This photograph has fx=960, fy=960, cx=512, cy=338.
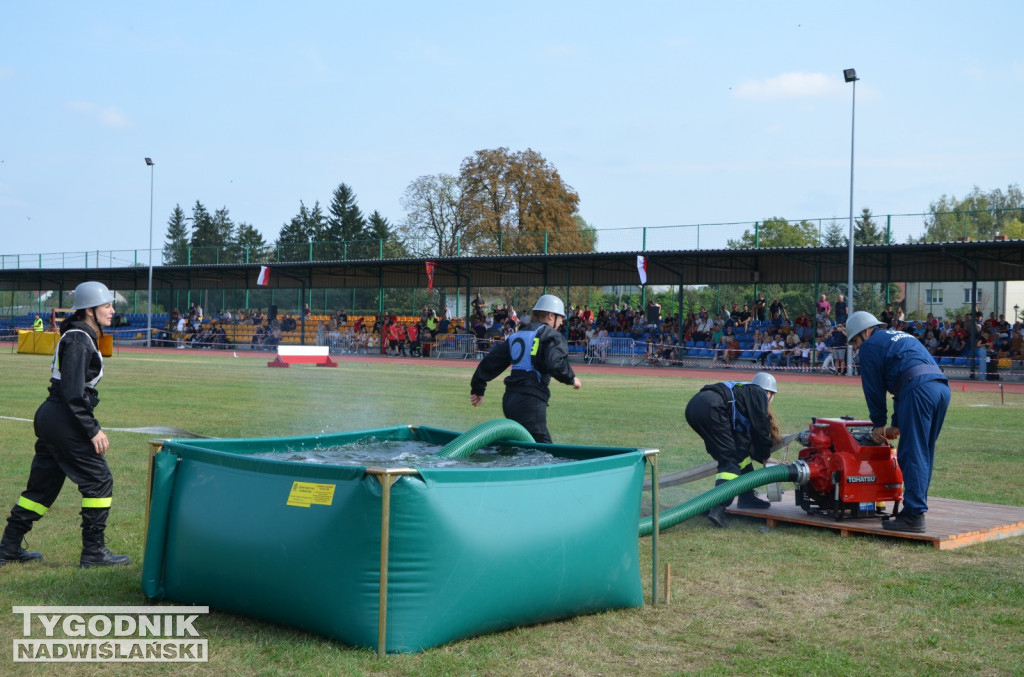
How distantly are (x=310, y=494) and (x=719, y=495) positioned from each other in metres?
3.55

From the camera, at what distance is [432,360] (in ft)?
128

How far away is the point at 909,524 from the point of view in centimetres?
727

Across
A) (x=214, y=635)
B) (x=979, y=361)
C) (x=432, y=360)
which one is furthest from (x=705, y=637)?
(x=432, y=360)

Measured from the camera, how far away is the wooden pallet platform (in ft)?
23.4

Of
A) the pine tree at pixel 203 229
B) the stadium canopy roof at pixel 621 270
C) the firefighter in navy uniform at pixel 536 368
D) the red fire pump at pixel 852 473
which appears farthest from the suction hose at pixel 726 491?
the pine tree at pixel 203 229

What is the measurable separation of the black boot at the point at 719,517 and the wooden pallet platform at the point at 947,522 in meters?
0.27

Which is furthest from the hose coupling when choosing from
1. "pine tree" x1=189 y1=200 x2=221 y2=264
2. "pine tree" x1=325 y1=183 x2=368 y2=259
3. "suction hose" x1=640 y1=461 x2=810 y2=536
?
"pine tree" x1=189 y1=200 x2=221 y2=264

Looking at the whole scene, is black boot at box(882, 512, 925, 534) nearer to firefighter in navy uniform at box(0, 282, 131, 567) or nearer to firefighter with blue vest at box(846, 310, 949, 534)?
firefighter with blue vest at box(846, 310, 949, 534)

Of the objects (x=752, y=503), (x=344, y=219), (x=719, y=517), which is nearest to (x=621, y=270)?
(x=752, y=503)

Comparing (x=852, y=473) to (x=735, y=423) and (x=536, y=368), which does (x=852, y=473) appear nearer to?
(x=735, y=423)

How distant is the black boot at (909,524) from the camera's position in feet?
23.7

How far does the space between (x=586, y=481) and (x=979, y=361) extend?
96.2ft

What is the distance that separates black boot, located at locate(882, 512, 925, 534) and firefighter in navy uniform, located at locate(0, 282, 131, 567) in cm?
550

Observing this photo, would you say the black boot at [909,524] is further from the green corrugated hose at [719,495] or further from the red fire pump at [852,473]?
the green corrugated hose at [719,495]
